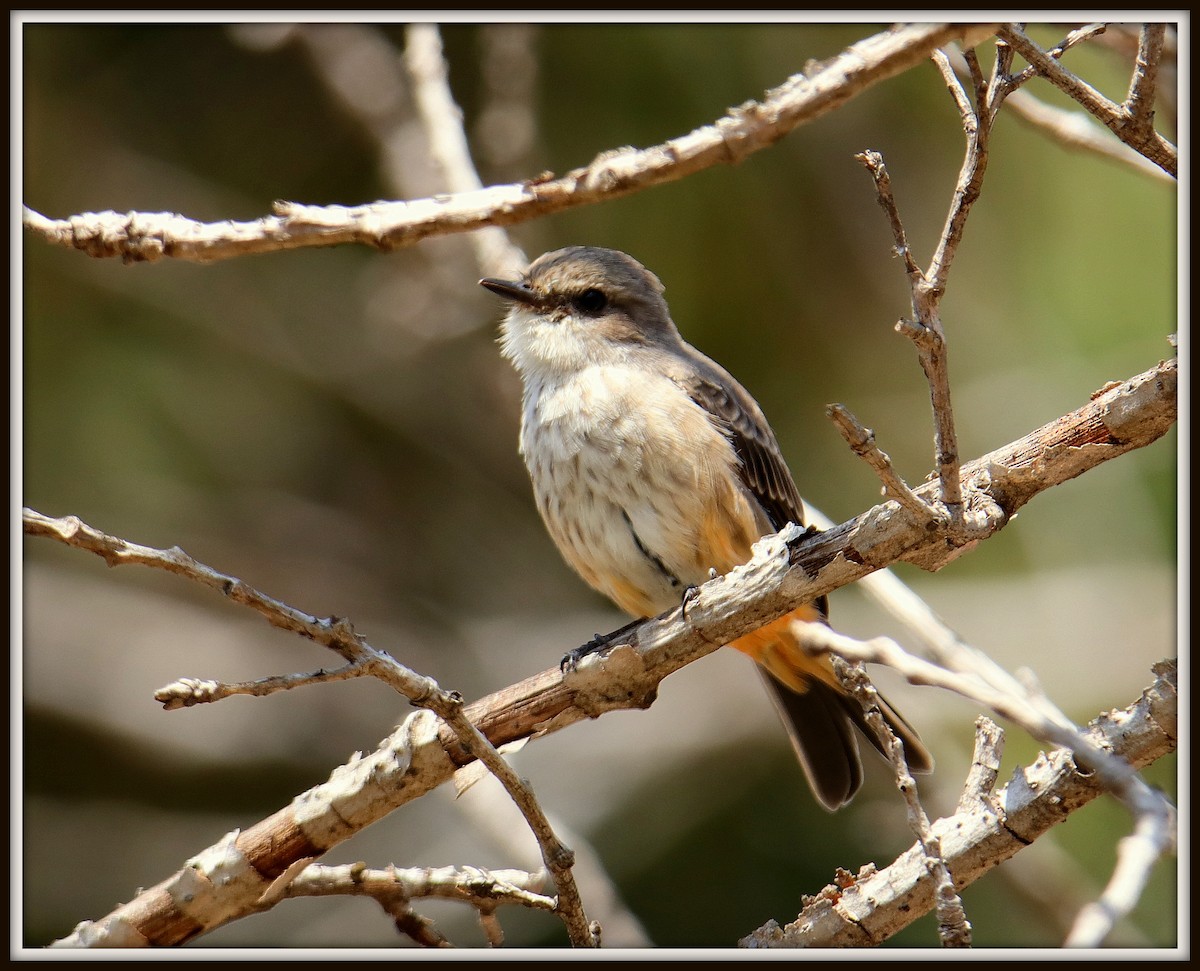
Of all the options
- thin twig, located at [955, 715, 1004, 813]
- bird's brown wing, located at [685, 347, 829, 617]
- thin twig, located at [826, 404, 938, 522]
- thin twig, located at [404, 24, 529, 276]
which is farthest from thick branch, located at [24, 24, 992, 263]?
thin twig, located at [404, 24, 529, 276]

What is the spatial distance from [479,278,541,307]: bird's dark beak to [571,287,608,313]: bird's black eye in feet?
0.56

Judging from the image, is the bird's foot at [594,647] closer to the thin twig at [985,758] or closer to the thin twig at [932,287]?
→ the thin twig at [985,758]

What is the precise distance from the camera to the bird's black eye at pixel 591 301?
507cm

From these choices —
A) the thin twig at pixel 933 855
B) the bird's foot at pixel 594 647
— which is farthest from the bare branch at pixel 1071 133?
the thin twig at pixel 933 855

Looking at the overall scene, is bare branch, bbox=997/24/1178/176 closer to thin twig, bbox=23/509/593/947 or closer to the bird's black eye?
thin twig, bbox=23/509/593/947

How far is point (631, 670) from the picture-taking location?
11.6 ft

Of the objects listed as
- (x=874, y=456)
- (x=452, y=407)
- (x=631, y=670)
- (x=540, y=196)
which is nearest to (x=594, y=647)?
(x=631, y=670)

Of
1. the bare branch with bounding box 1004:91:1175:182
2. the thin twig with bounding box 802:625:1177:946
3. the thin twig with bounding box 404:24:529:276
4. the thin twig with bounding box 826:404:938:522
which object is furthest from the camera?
the thin twig with bounding box 404:24:529:276

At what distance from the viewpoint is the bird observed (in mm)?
4316

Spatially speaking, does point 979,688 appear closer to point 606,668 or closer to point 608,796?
point 606,668

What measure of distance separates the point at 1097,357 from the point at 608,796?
3.51 m

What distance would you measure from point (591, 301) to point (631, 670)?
204cm

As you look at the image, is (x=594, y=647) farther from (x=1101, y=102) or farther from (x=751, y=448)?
(x=1101, y=102)

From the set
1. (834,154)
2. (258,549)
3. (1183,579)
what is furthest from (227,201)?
(1183,579)
